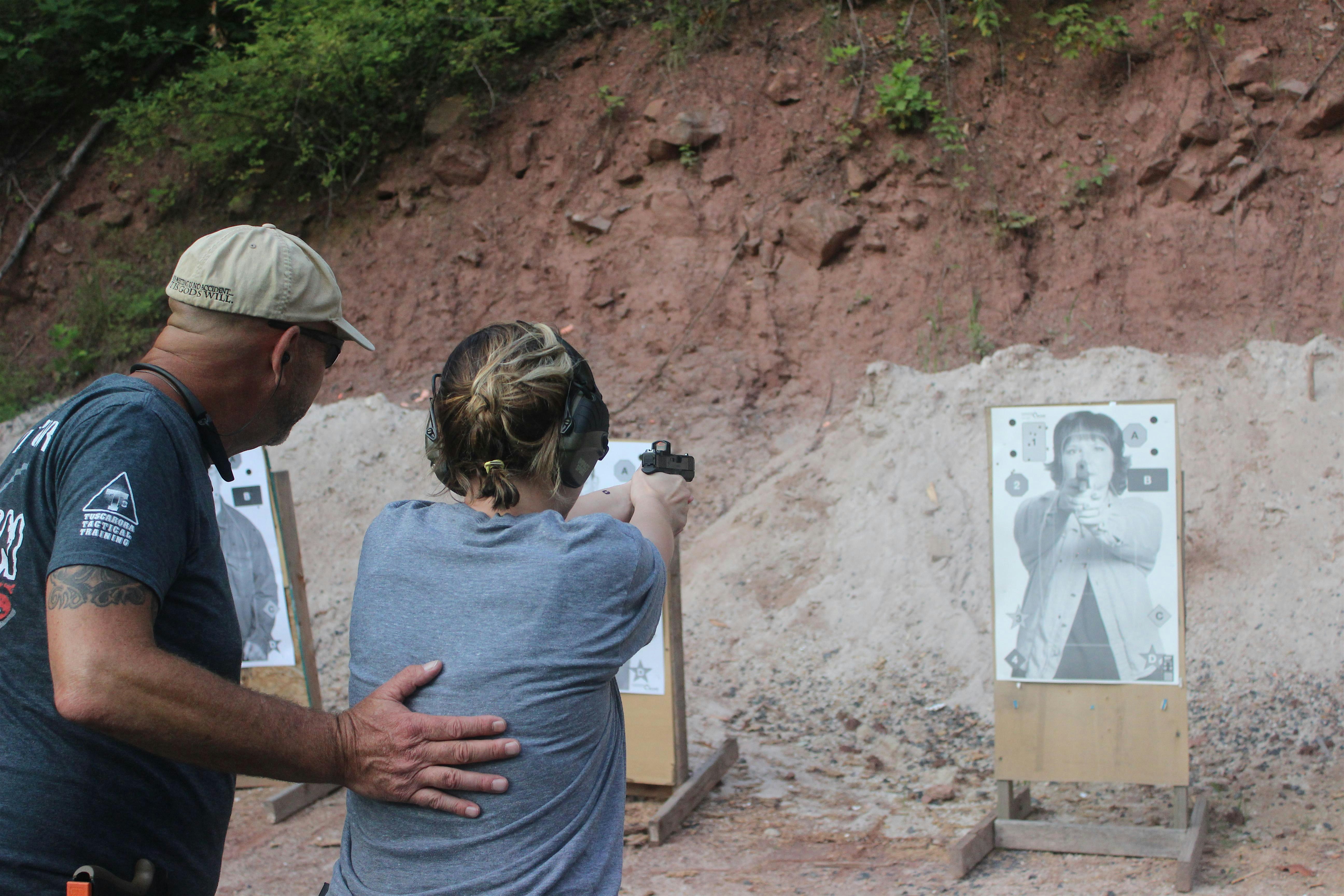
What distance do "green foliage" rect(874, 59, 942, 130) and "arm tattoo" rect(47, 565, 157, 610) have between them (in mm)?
7613

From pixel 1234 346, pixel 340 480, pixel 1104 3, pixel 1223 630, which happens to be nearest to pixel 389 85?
pixel 340 480

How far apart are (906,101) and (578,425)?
7298 mm

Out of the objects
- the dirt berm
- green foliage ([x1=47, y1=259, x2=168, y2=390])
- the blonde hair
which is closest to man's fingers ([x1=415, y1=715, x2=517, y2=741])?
the blonde hair

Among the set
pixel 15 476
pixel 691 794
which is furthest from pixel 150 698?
pixel 691 794

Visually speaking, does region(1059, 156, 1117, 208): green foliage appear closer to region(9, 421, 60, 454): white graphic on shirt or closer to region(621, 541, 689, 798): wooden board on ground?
region(621, 541, 689, 798): wooden board on ground

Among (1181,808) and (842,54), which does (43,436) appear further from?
(842,54)

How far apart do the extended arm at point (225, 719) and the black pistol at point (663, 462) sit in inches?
22.8

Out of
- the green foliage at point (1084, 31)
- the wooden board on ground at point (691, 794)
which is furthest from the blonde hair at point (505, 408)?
the green foliage at point (1084, 31)

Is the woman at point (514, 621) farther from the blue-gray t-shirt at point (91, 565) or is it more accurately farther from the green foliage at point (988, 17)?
the green foliage at point (988, 17)

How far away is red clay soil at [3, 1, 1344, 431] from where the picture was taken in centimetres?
747

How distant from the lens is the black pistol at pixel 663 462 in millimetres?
1877

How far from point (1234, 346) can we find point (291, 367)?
22.4 ft

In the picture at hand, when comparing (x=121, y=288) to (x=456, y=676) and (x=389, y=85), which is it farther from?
(x=456, y=676)

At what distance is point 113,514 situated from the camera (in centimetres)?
148
